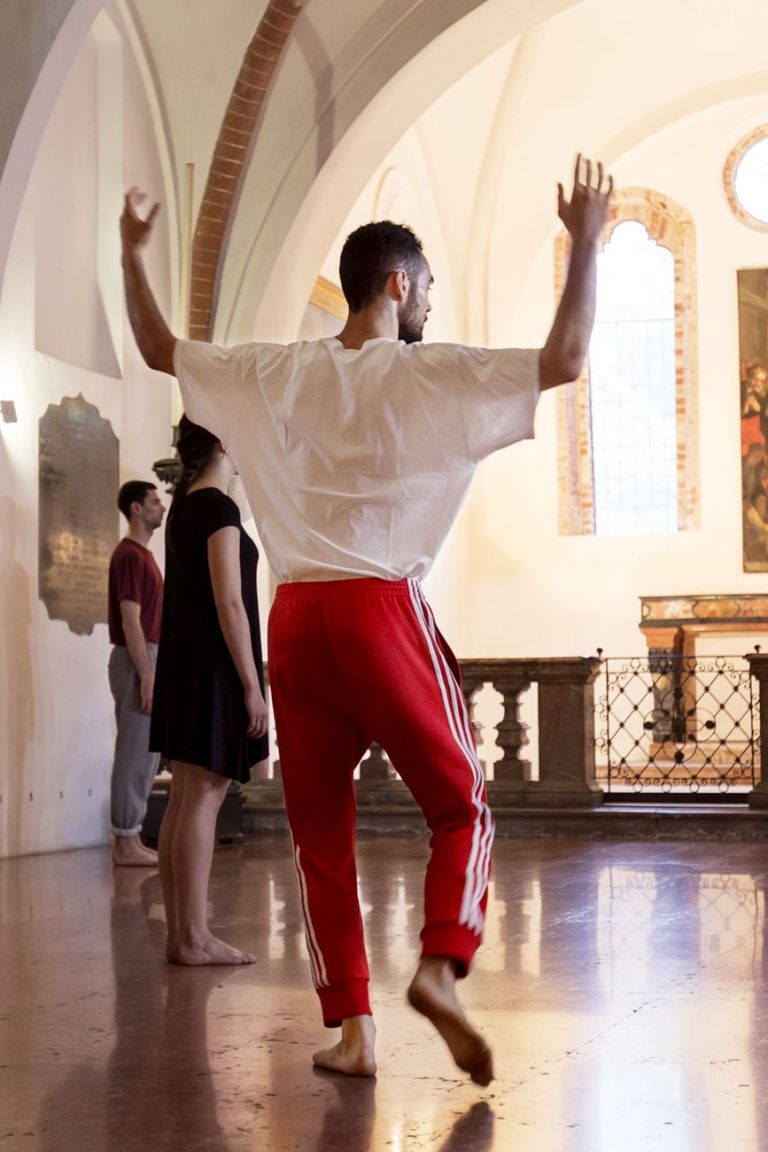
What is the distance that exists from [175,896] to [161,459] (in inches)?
254

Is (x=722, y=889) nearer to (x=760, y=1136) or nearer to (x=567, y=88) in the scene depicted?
(x=760, y=1136)

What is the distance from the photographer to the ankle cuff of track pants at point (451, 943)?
9.51 feet

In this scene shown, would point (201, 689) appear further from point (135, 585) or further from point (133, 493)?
point (133, 493)

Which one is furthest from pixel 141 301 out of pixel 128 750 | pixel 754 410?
pixel 754 410

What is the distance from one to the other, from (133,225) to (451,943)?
1.53 m

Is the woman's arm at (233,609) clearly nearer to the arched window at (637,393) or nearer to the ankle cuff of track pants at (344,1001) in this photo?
the ankle cuff of track pants at (344,1001)

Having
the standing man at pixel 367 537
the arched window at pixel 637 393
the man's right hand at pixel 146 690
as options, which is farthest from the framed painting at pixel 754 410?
the standing man at pixel 367 537

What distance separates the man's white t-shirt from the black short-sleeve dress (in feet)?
4.67

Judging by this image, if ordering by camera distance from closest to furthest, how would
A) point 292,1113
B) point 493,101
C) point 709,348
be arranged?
point 292,1113 < point 493,101 < point 709,348

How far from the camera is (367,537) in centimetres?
305

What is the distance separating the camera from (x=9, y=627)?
348 inches

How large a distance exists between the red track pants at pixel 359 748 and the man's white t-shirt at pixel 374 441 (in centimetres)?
8

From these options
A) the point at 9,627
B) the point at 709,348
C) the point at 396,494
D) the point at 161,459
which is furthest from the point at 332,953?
the point at 709,348

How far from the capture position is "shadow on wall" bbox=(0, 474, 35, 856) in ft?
28.7
